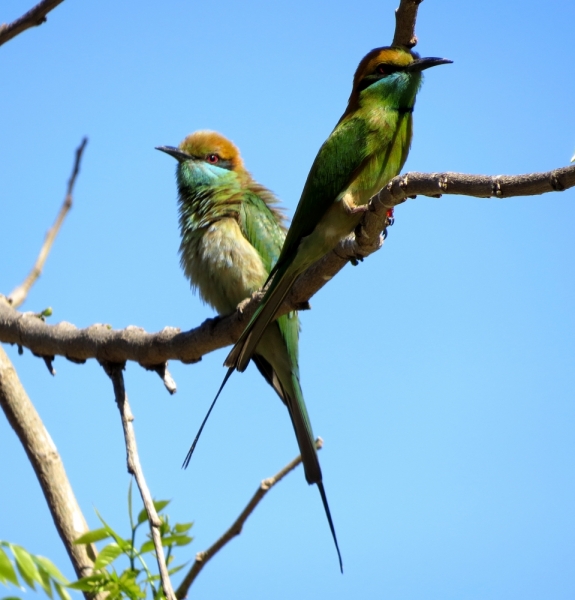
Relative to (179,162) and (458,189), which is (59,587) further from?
(179,162)

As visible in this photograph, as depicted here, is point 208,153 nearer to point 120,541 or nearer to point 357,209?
point 357,209

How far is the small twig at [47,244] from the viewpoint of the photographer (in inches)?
113

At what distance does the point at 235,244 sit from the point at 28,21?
1573mm

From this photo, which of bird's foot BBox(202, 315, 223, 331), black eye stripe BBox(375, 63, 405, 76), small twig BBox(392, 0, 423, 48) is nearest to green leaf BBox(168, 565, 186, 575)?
bird's foot BBox(202, 315, 223, 331)

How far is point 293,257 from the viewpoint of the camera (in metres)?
2.46

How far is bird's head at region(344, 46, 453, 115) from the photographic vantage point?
110 inches

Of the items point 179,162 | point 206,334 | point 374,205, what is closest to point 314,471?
point 206,334

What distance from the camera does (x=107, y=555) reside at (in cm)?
171

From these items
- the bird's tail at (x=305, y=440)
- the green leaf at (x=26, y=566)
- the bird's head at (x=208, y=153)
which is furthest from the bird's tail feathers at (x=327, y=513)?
the bird's head at (x=208, y=153)

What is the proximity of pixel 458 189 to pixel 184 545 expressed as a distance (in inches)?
39.0

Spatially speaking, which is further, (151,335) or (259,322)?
(151,335)

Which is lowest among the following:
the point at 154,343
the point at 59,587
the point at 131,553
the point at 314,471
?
the point at 59,587

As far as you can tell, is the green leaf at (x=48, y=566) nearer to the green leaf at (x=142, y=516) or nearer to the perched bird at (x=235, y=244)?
the green leaf at (x=142, y=516)

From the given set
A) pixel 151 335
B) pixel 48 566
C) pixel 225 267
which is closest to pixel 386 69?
pixel 225 267
